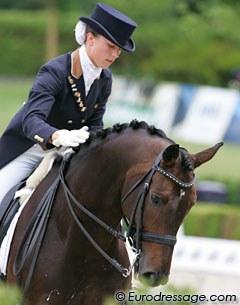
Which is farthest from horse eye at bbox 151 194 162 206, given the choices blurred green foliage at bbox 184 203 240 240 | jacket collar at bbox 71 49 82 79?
blurred green foliage at bbox 184 203 240 240

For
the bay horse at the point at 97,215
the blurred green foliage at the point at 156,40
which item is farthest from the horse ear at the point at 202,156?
the blurred green foliage at the point at 156,40

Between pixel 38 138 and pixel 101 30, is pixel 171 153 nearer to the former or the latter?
pixel 38 138

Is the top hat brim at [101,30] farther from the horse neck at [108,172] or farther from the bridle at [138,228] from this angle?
the bridle at [138,228]

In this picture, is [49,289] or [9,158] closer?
[49,289]

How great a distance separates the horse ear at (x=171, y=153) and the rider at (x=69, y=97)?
0.52 meters

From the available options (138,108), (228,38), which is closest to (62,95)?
(138,108)

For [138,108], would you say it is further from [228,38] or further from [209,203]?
[209,203]

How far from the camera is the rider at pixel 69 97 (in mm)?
5254

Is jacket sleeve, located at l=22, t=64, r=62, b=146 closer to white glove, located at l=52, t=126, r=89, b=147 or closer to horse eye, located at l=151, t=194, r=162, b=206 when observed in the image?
white glove, located at l=52, t=126, r=89, b=147

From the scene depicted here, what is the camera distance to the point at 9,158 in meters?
5.86

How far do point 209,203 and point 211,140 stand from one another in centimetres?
928

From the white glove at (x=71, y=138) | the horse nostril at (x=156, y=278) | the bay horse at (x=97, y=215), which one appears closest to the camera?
the horse nostril at (x=156, y=278)

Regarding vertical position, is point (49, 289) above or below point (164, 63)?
above

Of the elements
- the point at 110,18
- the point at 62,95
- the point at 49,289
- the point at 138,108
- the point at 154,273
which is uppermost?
the point at 110,18
